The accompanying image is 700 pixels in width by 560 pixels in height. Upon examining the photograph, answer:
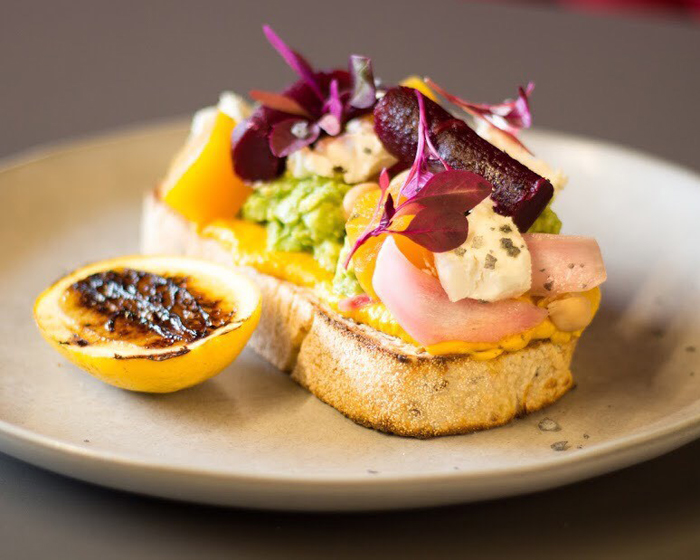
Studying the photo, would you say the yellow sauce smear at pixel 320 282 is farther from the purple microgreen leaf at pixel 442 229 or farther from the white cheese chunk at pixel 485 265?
the purple microgreen leaf at pixel 442 229

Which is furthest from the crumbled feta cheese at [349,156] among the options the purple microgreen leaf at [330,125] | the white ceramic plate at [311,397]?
the white ceramic plate at [311,397]

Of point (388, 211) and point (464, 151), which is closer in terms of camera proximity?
point (388, 211)

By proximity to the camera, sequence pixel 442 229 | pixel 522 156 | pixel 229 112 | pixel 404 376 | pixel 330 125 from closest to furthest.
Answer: pixel 442 229 → pixel 404 376 → pixel 522 156 → pixel 330 125 → pixel 229 112

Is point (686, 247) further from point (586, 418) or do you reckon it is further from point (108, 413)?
point (108, 413)

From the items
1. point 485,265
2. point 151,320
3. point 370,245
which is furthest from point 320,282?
point 485,265

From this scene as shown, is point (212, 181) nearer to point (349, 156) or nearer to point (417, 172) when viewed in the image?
point (349, 156)
